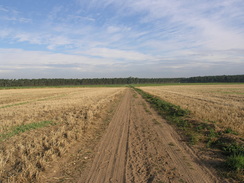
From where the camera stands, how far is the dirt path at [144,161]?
4520 mm

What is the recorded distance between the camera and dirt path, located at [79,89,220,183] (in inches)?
178

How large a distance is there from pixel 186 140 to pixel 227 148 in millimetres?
1726

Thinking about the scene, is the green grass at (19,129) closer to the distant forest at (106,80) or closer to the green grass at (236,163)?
the green grass at (236,163)

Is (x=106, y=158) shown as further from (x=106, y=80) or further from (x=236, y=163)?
(x=106, y=80)

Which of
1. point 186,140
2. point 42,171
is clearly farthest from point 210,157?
point 42,171

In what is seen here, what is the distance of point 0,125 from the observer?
34.2 ft

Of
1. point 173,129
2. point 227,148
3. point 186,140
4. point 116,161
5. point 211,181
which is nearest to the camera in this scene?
point 211,181

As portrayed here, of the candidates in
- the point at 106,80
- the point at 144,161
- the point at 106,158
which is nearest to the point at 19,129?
the point at 106,158

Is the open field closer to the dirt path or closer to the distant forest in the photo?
the dirt path

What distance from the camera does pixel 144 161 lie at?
5.52 m

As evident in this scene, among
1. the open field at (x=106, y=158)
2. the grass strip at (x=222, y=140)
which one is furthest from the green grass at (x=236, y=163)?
the open field at (x=106, y=158)

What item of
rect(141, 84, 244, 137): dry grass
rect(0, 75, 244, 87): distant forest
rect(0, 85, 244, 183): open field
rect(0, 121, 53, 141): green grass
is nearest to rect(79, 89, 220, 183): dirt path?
rect(0, 85, 244, 183): open field

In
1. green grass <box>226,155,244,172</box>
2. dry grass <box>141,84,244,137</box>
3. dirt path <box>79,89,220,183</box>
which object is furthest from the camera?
dry grass <box>141,84,244,137</box>

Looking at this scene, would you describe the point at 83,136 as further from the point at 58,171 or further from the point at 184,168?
the point at 184,168
